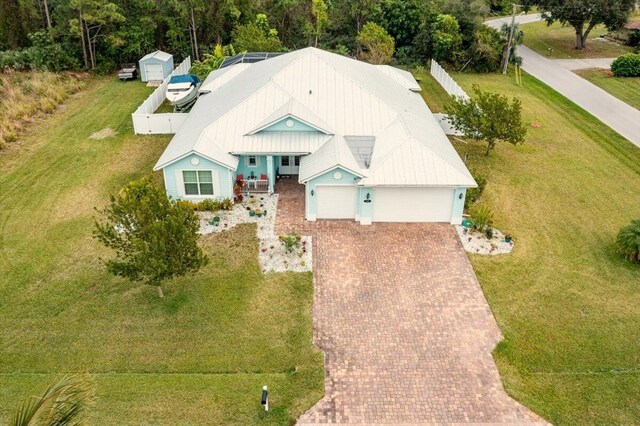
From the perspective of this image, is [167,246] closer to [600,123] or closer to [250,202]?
[250,202]

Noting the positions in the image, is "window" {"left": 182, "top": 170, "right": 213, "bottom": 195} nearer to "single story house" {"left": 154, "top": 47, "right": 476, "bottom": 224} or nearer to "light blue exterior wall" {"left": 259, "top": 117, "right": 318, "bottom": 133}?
"single story house" {"left": 154, "top": 47, "right": 476, "bottom": 224}

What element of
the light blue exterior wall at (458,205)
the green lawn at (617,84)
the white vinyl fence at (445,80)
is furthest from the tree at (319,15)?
the light blue exterior wall at (458,205)

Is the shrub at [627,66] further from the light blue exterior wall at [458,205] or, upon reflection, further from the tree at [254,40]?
the light blue exterior wall at [458,205]

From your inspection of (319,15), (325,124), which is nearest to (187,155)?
(325,124)

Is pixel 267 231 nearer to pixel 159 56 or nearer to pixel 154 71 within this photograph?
pixel 154 71

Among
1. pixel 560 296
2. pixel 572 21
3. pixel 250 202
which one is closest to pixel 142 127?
pixel 250 202

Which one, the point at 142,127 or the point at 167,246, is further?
the point at 142,127
